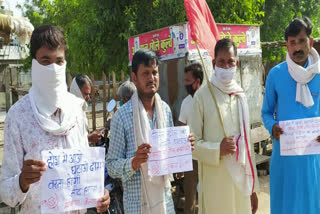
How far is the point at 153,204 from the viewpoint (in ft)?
7.27

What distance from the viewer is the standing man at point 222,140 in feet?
8.42

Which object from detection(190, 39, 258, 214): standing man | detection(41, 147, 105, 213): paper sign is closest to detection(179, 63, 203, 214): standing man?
detection(190, 39, 258, 214): standing man

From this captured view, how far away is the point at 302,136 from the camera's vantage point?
111 inches

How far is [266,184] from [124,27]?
6.52 meters

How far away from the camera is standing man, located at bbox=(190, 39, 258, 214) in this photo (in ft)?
8.42

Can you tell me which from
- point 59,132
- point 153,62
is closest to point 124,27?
point 153,62

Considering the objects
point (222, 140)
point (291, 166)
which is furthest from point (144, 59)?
point (291, 166)

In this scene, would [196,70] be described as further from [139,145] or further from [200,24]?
[139,145]

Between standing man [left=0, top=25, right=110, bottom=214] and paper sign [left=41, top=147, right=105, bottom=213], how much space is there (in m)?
0.06

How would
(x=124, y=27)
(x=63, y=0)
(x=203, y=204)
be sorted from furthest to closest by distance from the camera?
(x=63, y=0) < (x=124, y=27) < (x=203, y=204)

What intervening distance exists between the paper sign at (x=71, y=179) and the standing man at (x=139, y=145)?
363mm

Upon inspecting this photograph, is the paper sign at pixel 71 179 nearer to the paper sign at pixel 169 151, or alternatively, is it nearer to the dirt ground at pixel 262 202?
the paper sign at pixel 169 151

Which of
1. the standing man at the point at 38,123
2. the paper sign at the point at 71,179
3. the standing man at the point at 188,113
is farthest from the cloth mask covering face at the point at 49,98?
the standing man at the point at 188,113

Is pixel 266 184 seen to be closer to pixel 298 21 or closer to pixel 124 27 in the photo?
pixel 298 21
